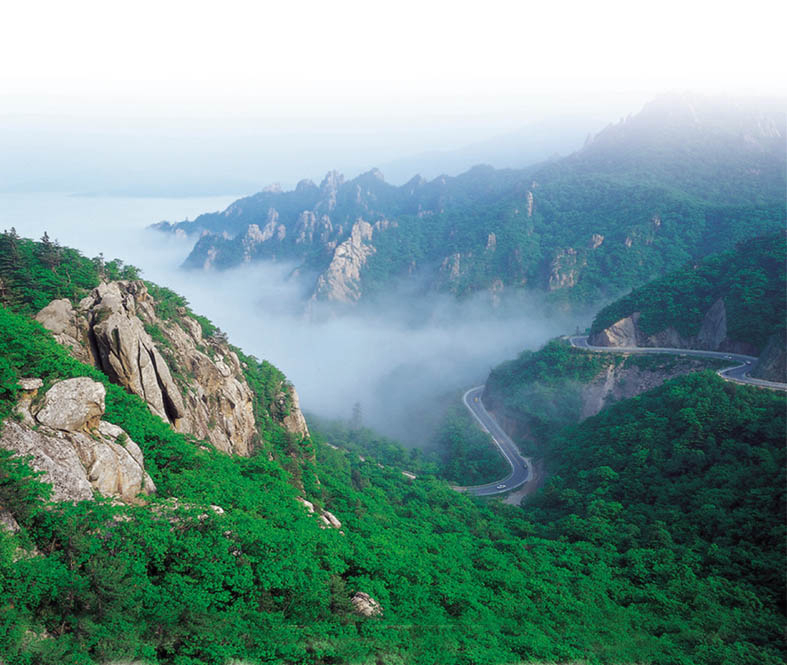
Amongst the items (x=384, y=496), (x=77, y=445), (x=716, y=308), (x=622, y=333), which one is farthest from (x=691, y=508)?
(x=622, y=333)

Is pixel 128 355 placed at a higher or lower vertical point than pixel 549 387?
higher

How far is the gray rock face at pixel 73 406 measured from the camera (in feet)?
57.1

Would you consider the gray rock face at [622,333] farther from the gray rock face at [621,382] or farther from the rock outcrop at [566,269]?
the rock outcrop at [566,269]

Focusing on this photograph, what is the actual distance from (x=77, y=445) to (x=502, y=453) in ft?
214

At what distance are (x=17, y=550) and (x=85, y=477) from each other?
3334mm

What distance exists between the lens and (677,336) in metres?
74.4

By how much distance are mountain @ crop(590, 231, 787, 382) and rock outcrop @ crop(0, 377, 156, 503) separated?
199 ft

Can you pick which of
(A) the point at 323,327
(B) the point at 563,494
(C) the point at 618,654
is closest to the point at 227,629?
(C) the point at 618,654

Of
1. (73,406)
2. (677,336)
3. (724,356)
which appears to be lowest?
(724,356)

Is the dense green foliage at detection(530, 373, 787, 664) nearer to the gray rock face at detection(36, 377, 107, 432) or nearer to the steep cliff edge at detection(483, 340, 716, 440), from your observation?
the steep cliff edge at detection(483, 340, 716, 440)

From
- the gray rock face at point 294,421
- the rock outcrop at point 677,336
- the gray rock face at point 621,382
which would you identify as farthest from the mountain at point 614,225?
the gray rock face at point 294,421

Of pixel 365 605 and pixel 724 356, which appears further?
pixel 724 356

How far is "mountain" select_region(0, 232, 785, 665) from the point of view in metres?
13.5

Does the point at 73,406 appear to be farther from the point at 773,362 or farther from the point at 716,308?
the point at 716,308
